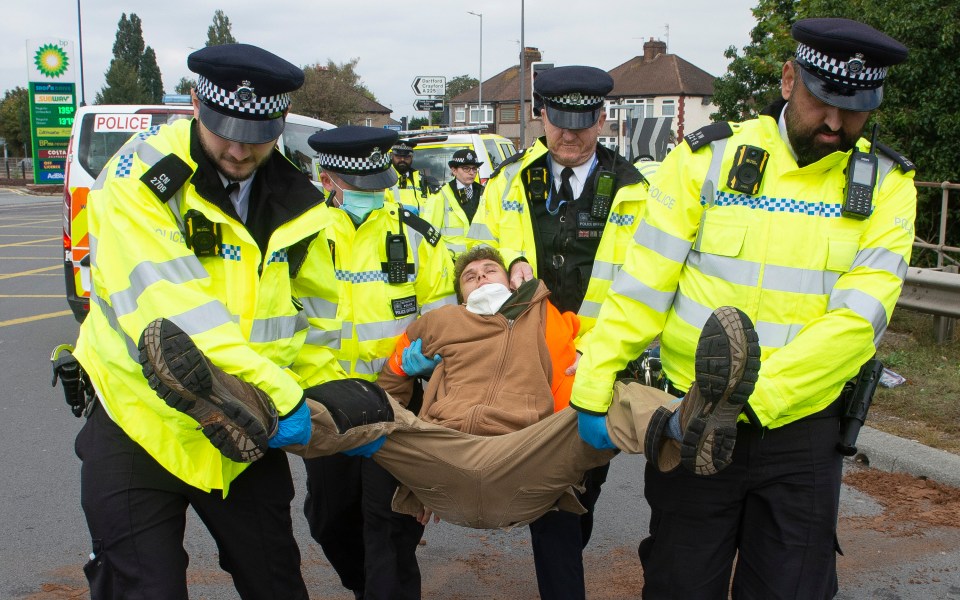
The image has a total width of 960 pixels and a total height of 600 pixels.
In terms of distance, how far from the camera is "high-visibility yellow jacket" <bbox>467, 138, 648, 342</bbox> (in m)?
3.94

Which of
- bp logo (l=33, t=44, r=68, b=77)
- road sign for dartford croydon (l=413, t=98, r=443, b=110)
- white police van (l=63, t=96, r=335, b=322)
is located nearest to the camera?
white police van (l=63, t=96, r=335, b=322)

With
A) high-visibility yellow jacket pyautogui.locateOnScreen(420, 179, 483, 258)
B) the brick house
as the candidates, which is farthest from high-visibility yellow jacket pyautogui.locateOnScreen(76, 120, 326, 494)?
the brick house

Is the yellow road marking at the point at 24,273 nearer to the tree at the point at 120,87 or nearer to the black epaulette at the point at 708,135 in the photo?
the black epaulette at the point at 708,135

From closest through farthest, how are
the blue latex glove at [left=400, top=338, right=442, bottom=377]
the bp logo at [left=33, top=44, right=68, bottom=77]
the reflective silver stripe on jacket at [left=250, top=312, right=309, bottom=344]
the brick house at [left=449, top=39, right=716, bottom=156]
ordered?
the reflective silver stripe on jacket at [left=250, top=312, right=309, bottom=344] → the blue latex glove at [left=400, top=338, right=442, bottom=377] → the bp logo at [left=33, top=44, right=68, bottom=77] → the brick house at [left=449, top=39, right=716, bottom=156]

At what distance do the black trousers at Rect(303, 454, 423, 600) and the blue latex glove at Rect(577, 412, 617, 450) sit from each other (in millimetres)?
967

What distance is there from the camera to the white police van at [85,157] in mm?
8102

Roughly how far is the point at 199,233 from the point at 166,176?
0.19m

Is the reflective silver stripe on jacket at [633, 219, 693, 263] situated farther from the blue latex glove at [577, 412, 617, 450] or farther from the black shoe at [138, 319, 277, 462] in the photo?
the black shoe at [138, 319, 277, 462]

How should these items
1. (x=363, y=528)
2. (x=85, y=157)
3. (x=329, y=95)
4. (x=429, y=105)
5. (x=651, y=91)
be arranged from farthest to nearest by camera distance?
1. (x=651, y=91)
2. (x=329, y=95)
3. (x=429, y=105)
4. (x=85, y=157)
5. (x=363, y=528)

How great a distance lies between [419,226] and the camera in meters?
4.12

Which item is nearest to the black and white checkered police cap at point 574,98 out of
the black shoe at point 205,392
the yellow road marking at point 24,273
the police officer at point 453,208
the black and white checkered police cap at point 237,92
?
the black and white checkered police cap at point 237,92

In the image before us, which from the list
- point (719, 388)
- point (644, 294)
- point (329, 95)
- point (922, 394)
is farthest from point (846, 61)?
point (329, 95)

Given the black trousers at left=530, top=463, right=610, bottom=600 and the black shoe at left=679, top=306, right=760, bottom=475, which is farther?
the black trousers at left=530, top=463, right=610, bottom=600

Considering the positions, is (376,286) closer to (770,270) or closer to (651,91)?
(770,270)
